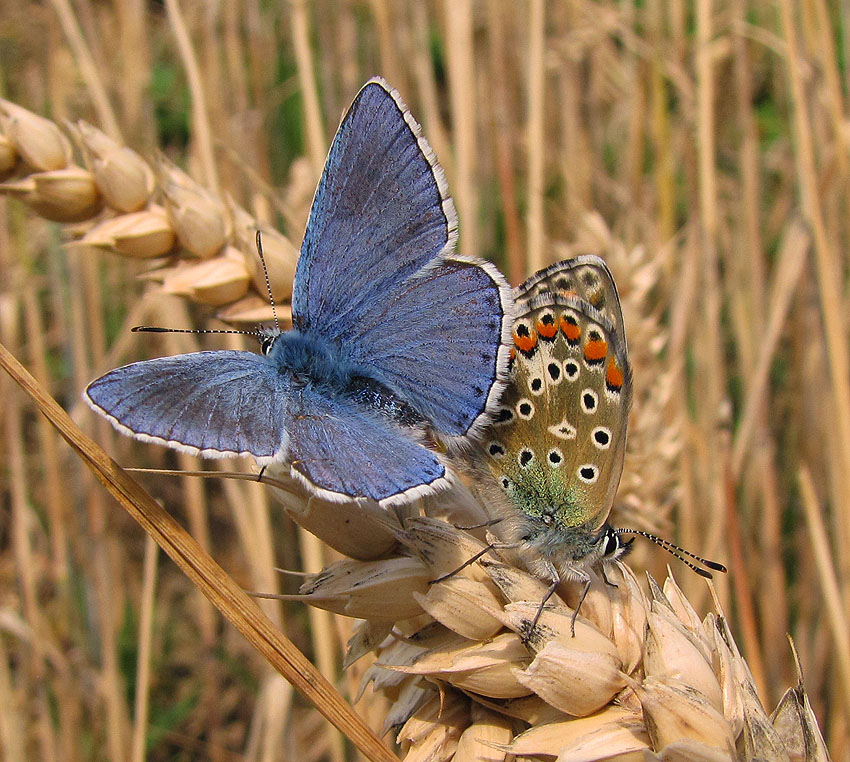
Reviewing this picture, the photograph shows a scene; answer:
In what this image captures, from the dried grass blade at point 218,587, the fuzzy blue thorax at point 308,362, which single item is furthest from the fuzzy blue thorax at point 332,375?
the dried grass blade at point 218,587

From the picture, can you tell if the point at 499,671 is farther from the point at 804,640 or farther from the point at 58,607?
the point at 58,607

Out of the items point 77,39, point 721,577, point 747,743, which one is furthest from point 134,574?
point 747,743

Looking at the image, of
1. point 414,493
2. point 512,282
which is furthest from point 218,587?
point 512,282

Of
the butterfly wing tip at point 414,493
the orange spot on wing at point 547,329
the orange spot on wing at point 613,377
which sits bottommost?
the butterfly wing tip at point 414,493

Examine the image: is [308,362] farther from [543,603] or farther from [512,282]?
[512,282]

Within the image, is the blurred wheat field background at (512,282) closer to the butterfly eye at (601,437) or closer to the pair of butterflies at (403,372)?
the pair of butterflies at (403,372)
